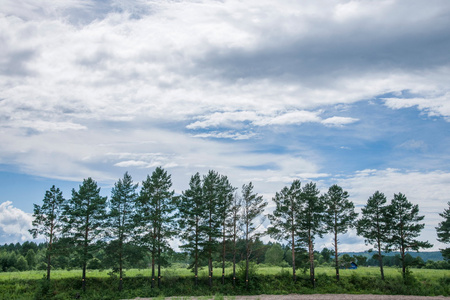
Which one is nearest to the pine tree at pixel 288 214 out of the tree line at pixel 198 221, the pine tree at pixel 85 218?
the tree line at pixel 198 221

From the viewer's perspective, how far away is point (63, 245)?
46.5 meters

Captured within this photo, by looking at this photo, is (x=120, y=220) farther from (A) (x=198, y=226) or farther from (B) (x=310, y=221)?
(B) (x=310, y=221)

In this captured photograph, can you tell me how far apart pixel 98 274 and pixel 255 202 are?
26.6 metres

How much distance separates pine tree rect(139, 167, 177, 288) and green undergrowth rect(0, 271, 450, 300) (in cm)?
342

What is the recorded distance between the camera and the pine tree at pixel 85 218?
4606 centimetres

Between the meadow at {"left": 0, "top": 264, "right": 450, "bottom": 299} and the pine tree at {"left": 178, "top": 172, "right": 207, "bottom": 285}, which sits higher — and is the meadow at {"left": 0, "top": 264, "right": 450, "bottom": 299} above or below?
below

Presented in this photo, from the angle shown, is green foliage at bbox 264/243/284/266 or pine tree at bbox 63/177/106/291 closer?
pine tree at bbox 63/177/106/291

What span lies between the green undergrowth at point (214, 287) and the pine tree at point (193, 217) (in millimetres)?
3934

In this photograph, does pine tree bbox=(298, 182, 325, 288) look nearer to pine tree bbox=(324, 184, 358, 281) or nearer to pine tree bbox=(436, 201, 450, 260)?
pine tree bbox=(324, 184, 358, 281)

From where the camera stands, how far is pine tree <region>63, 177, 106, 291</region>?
46062 millimetres

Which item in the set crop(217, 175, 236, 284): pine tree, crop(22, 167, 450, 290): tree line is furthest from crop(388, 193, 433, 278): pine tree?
crop(217, 175, 236, 284): pine tree

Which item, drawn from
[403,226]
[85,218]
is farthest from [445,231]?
[85,218]

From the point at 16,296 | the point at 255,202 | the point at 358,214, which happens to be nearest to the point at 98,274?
the point at 16,296

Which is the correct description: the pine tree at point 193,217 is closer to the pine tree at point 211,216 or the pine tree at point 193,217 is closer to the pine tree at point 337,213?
the pine tree at point 211,216
